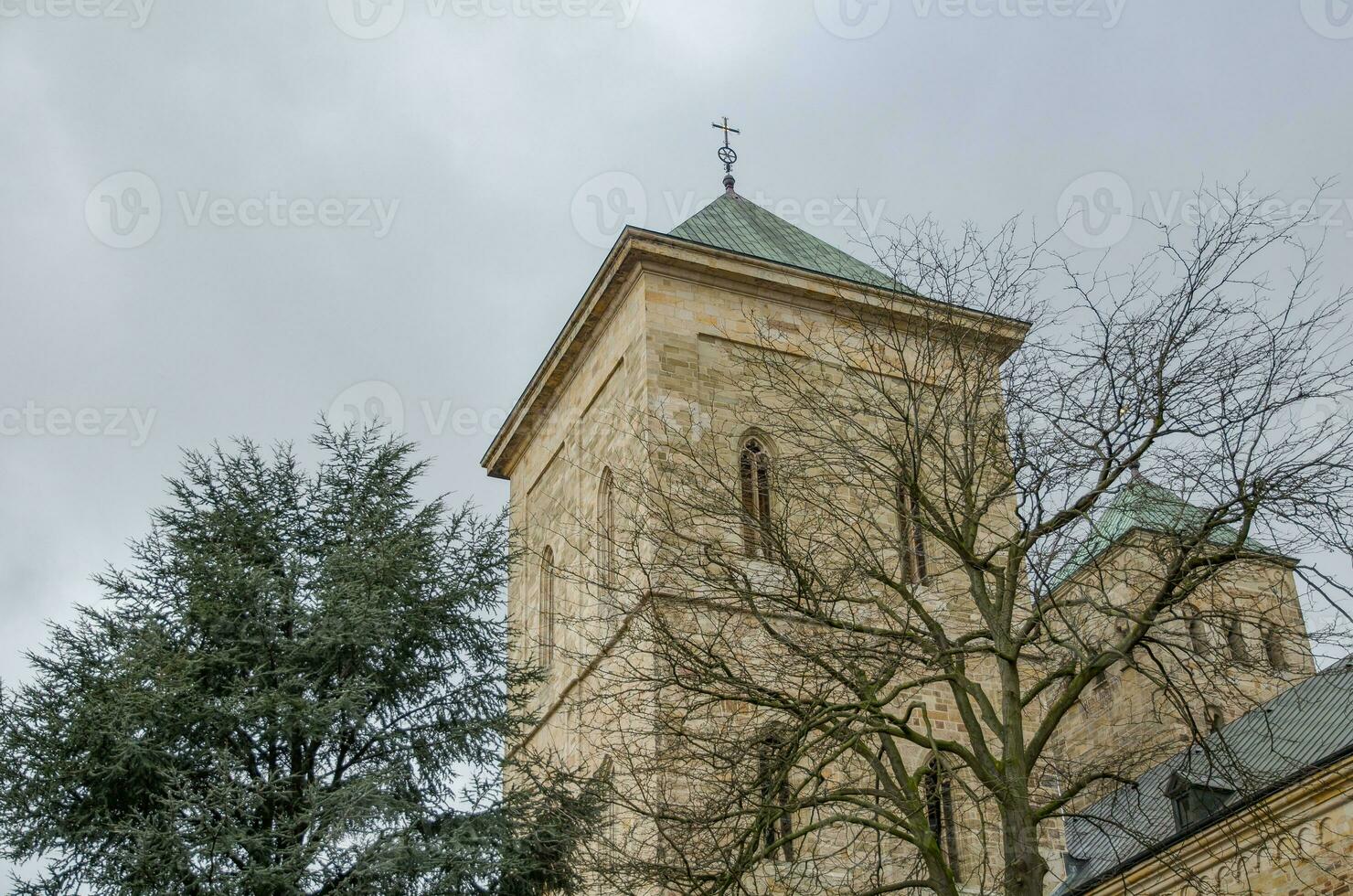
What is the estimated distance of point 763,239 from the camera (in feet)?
86.6

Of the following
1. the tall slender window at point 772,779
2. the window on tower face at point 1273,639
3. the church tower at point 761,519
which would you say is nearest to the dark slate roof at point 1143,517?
the church tower at point 761,519

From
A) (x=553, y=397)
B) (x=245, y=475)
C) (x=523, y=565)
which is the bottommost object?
(x=245, y=475)

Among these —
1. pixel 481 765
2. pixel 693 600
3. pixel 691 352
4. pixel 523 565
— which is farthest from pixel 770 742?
pixel 523 565

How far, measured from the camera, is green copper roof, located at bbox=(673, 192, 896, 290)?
83.3 ft

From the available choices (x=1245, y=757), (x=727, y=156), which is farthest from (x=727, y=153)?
(x=1245, y=757)

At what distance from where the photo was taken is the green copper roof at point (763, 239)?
2539 centimetres

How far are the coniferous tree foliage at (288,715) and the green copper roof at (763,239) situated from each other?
33.2 ft

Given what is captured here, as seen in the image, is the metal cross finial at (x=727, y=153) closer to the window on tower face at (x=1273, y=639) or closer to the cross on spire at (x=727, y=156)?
the cross on spire at (x=727, y=156)

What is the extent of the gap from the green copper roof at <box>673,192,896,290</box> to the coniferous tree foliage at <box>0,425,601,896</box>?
10.1m

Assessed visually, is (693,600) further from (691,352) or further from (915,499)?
(691,352)

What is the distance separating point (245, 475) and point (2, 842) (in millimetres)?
4170

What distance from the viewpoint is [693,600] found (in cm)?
1287

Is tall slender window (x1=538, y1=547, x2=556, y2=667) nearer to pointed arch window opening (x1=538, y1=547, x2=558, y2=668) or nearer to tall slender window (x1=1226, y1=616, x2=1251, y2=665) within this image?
pointed arch window opening (x1=538, y1=547, x2=558, y2=668)

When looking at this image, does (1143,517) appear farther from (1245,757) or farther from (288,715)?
(1245,757)
